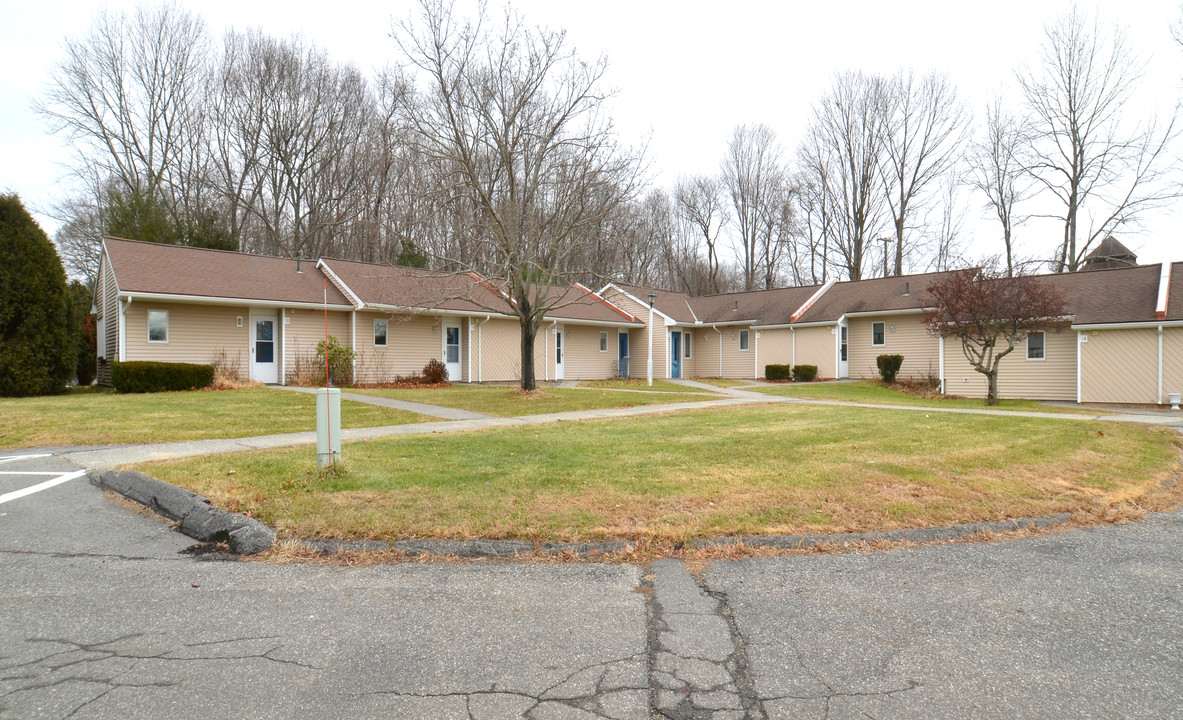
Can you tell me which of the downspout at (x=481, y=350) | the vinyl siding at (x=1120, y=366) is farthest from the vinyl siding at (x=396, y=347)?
the vinyl siding at (x=1120, y=366)

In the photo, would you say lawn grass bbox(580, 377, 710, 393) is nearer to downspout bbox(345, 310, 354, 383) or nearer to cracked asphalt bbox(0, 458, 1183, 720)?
downspout bbox(345, 310, 354, 383)

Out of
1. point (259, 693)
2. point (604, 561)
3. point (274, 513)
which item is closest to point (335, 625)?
point (259, 693)

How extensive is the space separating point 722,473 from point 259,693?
5.42 meters

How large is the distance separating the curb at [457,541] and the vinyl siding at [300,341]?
15737mm

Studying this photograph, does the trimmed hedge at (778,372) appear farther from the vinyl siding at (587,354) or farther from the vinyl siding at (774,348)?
the vinyl siding at (587,354)

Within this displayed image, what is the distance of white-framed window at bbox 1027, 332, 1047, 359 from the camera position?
922 inches

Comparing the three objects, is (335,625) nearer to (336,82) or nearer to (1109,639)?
(1109,639)

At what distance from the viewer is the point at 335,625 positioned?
149 inches

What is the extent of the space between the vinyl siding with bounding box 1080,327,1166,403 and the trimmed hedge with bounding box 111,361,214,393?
27.5 meters

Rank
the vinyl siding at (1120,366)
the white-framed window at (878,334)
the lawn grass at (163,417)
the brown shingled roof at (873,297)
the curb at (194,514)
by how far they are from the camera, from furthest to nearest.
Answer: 1. the white-framed window at (878,334)
2. the brown shingled roof at (873,297)
3. the vinyl siding at (1120,366)
4. the lawn grass at (163,417)
5. the curb at (194,514)

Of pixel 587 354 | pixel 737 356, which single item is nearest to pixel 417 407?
pixel 587 354

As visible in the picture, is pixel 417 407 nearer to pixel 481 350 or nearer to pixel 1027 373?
pixel 481 350

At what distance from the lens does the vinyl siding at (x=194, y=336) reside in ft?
61.0

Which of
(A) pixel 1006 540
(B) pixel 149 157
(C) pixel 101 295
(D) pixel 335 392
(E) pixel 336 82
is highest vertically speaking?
(E) pixel 336 82
